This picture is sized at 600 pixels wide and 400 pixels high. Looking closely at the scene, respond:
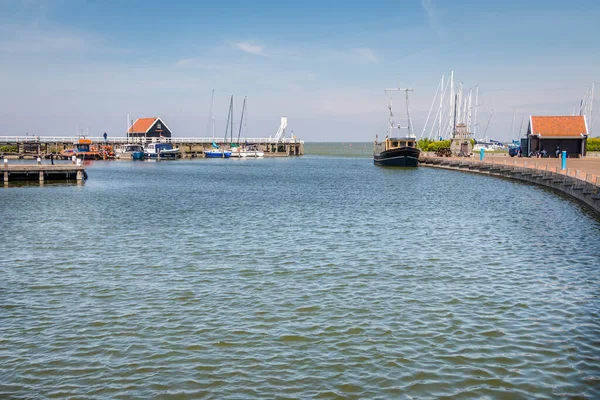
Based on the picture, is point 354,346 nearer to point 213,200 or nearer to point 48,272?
point 48,272

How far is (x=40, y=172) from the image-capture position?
55.6 metres

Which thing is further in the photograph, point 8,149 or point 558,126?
point 8,149

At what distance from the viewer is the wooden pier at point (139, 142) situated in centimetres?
11412

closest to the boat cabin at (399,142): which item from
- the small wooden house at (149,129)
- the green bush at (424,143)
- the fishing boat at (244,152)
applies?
the green bush at (424,143)

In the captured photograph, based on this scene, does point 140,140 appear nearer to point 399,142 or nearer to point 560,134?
point 399,142

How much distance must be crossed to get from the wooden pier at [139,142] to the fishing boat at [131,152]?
5.38 m

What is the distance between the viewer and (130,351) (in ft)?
40.4

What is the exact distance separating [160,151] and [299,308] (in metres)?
110

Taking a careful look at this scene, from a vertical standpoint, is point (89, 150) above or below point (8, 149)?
above

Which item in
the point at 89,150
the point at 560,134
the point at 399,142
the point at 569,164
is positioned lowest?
the point at 569,164

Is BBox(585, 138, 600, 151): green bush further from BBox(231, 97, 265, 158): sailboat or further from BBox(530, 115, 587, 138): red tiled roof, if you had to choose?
BBox(231, 97, 265, 158): sailboat

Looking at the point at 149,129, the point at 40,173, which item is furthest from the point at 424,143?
the point at 40,173

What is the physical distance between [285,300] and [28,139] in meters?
112

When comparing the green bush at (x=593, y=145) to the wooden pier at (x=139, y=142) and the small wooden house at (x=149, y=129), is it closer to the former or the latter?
the wooden pier at (x=139, y=142)
